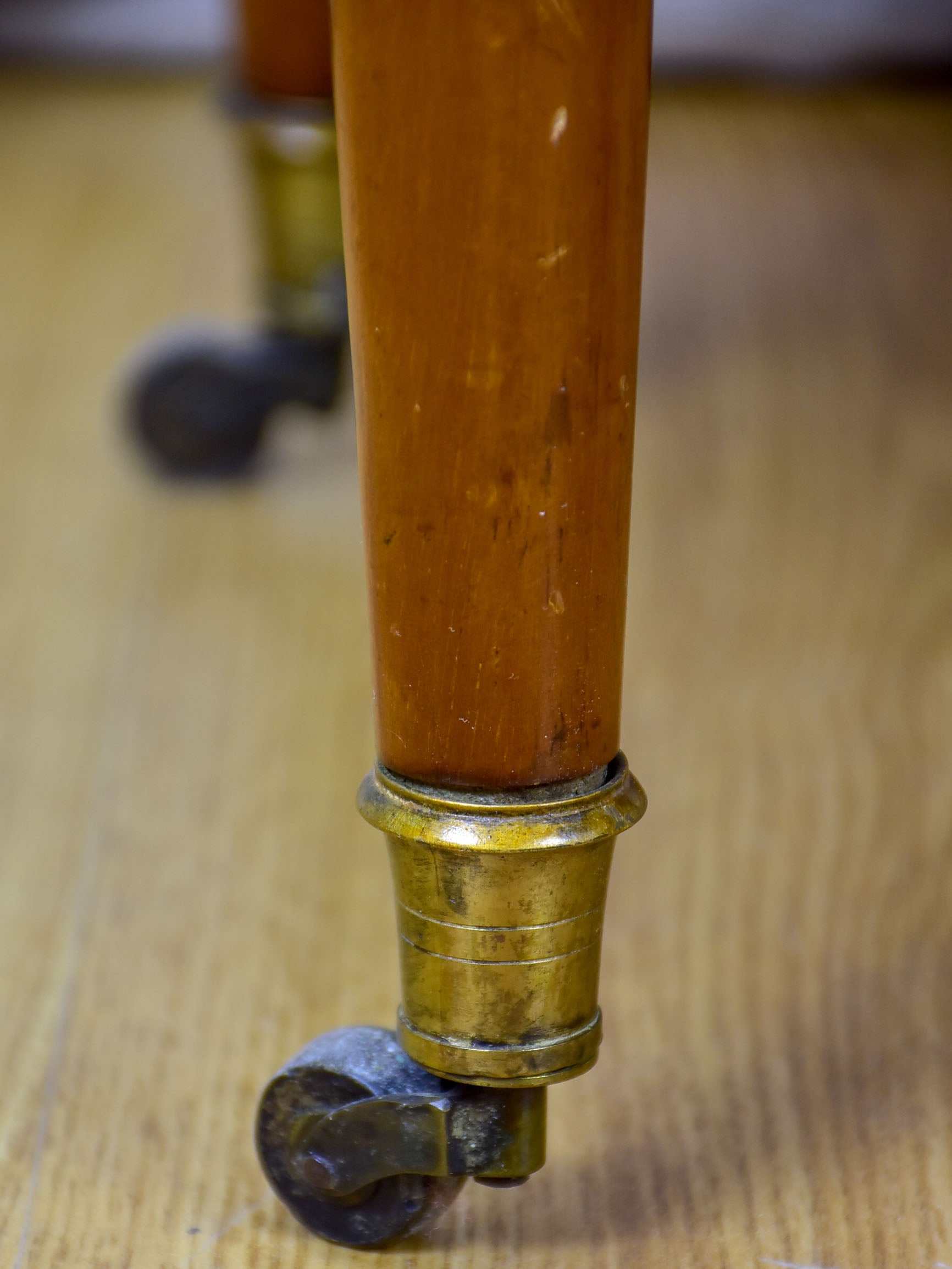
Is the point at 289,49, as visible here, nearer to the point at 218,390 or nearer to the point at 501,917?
the point at 218,390

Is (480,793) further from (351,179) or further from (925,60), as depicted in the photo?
(925,60)

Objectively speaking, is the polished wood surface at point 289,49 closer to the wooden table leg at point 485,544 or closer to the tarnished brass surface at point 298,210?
the tarnished brass surface at point 298,210

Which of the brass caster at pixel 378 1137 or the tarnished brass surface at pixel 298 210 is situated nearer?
the brass caster at pixel 378 1137

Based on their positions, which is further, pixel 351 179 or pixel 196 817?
pixel 196 817

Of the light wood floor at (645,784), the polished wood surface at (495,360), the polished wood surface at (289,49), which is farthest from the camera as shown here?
the polished wood surface at (289,49)

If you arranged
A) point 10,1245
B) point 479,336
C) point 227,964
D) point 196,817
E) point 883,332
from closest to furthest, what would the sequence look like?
1. point 479,336
2. point 10,1245
3. point 227,964
4. point 196,817
5. point 883,332

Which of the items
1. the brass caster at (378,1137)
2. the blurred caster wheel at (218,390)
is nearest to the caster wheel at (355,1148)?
the brass caster at (378,1137)

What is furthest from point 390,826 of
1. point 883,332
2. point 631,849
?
point 883,332
